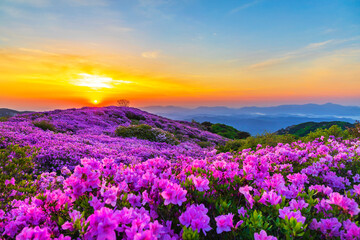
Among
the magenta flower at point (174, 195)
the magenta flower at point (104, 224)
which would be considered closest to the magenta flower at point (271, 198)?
the magenta flower at point (174, 195)

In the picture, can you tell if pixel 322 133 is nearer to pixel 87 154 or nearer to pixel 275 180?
pixel 275 180

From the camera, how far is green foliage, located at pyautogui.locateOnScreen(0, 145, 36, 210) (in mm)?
4551

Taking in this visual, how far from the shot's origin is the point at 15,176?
6.01 m

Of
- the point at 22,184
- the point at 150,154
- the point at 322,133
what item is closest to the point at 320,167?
the point at 22,184

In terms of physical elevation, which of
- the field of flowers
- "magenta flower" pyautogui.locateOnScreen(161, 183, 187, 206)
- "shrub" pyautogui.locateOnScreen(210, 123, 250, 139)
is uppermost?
"magenta flower" pyautogui.locateOnScreen(161, 183, 187, 206)

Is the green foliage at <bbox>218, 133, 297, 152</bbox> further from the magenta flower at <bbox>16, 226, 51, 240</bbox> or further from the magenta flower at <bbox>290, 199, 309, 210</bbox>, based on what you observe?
the magenta flower at <bbox>16, 226, 51, 240</bbox>

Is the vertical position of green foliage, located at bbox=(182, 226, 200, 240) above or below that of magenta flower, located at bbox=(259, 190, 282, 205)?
below

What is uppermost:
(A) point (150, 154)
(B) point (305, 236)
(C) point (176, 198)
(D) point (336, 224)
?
(C) point (176, 198)

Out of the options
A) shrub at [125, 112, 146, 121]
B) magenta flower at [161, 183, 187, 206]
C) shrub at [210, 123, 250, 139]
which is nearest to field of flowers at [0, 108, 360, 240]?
magenta flower at [161, 183, 187, 206]

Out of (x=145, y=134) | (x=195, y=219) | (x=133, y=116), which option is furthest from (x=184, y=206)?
(x=133, y=116)

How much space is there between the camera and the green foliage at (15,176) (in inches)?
179

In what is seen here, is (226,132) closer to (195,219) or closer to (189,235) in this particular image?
(195,219)

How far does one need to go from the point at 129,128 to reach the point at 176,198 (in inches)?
710

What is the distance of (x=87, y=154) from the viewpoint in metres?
9.75
